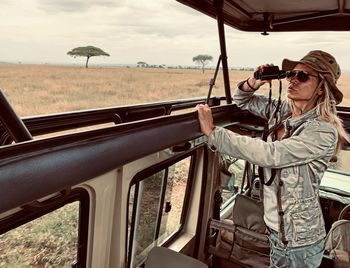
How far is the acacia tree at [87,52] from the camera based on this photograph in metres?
1.93

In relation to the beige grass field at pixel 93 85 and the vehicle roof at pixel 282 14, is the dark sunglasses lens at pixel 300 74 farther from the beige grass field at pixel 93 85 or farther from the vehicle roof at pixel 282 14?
the vehicle roof at pixel 282 14

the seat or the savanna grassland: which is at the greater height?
the savanna grassland

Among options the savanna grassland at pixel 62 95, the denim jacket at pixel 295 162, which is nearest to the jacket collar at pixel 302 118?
the denim jacket at pixel 295 162

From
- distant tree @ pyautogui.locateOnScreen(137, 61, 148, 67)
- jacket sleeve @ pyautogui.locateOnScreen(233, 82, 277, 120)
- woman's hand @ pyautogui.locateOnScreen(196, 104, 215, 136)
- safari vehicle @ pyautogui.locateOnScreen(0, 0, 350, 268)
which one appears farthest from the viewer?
jacket sleeve @ pyautogui.locateOnScreen(233, 82, 277, 120)

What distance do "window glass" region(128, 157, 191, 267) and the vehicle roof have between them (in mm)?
1155

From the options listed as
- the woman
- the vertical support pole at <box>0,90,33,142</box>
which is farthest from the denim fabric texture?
the vertical support pole at <box>0,90,33,142</box>

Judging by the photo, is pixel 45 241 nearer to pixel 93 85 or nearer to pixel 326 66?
pixel 93 85

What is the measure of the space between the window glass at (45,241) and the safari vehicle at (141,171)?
0.08 ft

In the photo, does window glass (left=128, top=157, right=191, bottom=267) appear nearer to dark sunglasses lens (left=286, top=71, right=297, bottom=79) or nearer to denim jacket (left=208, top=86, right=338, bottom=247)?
denim jacket (left=208, top=86, right=338, bottom=247)

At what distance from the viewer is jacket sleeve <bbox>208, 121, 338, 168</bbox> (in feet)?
5.78

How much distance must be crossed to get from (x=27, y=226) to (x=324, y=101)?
1606 millimetres

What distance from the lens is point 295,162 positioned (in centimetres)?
189

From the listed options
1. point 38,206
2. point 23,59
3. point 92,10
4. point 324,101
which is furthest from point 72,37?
point 324,101

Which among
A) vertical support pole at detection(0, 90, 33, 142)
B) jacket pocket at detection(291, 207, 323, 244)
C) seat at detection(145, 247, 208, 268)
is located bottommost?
seat at detection(145, 247, 208, 268)
